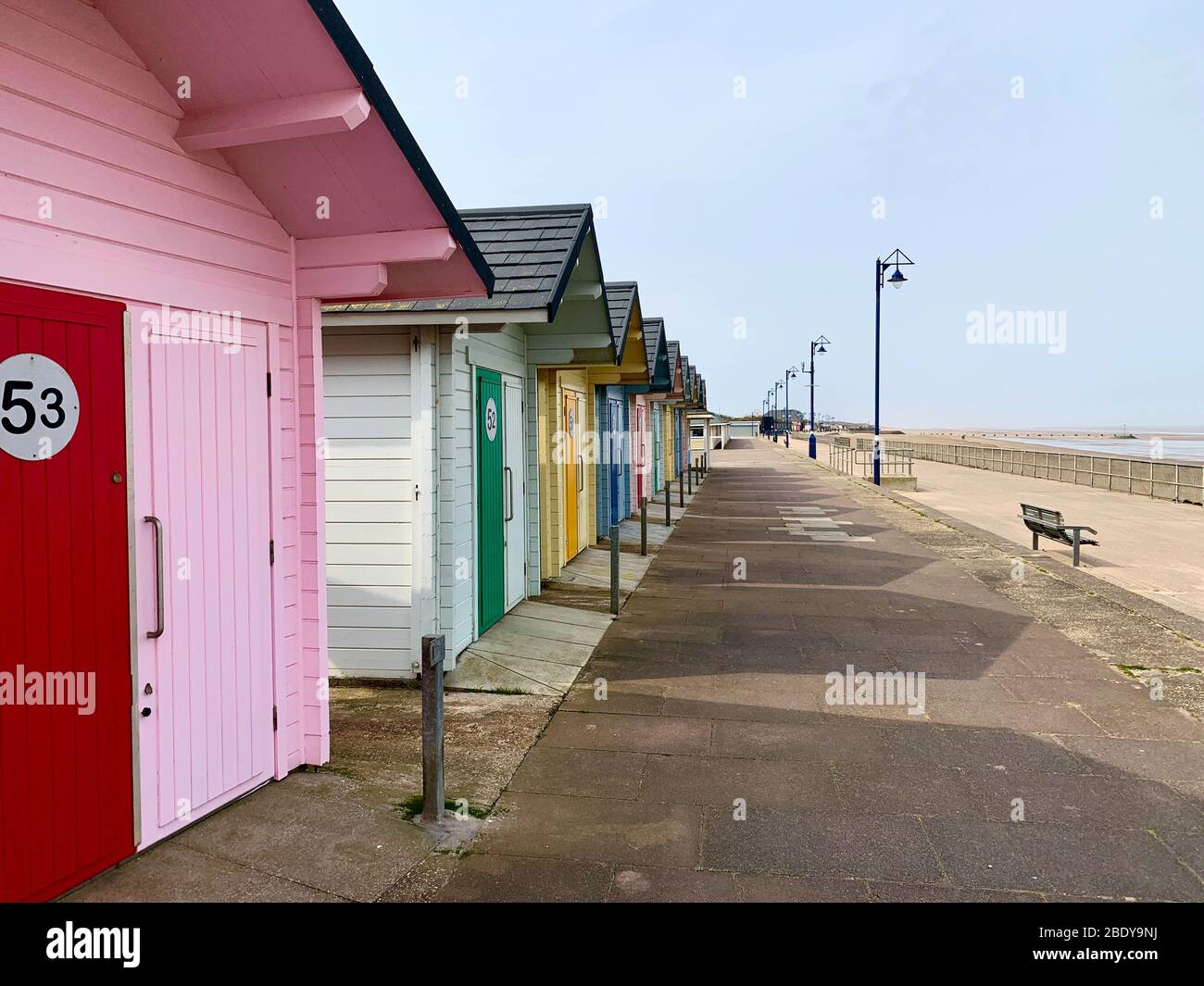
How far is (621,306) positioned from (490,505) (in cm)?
612

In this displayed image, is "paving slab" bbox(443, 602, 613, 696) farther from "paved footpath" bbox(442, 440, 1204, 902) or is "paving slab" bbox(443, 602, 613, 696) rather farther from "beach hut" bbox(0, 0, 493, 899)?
"beach hut" bbox(0, 0, 493, 899)

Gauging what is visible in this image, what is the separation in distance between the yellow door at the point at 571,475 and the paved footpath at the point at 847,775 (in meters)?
3.26

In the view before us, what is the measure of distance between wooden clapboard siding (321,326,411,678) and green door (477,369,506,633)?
1251mm

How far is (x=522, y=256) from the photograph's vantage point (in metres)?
7.97

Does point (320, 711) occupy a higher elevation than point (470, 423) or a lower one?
lower

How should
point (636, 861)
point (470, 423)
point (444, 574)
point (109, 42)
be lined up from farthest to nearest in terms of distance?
point (470, 423), point (444, 574), point (636, 861), point (109, 42)

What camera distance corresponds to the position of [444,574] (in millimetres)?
7578

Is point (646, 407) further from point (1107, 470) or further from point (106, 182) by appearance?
point (106, 182)

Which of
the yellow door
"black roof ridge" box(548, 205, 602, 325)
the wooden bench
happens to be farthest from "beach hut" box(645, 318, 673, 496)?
"black roof ridge" box(548, 205, 602, 325)

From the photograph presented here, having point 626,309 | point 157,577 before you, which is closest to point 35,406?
point 157,577

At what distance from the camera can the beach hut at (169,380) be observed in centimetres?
340
